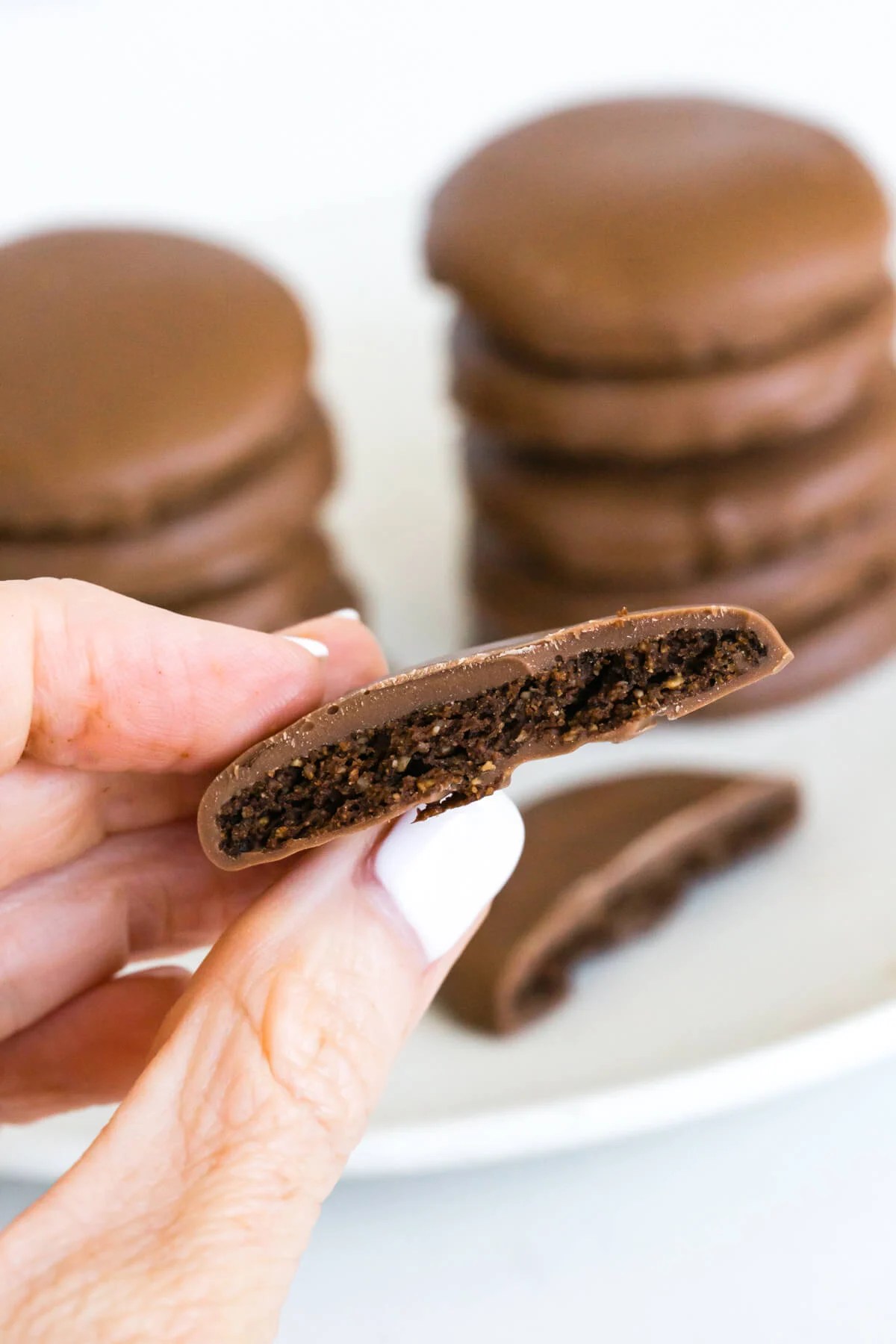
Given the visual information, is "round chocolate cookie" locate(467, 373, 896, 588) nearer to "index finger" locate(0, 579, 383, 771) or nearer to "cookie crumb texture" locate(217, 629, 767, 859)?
"index finger" locate(0, 579, 383, 771)

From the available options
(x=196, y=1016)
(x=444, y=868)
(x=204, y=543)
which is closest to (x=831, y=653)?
(x=204, y=543)

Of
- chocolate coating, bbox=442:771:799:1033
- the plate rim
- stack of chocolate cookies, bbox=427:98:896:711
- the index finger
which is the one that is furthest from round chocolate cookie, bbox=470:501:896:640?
the index finger

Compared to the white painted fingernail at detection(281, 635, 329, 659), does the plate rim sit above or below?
below

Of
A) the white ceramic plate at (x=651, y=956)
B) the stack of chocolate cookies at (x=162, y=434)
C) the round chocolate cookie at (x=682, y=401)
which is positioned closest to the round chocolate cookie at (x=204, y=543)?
the stack of chocolate cookies at (x=162, y=434)

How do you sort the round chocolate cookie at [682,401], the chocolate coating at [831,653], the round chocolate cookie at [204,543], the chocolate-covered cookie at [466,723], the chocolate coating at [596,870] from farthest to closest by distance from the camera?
1. the chocolate coating at [831,653]
2. the round chocolate cookie at [682,401]
3. the round chocolate cookie at [204,543]
4. the chocolate coating at [596,870]
5. the chocolate-covered cookie at [466,723]

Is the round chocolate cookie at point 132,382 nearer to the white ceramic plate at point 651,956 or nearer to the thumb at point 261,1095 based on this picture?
the white ceramic plate at point 651,956

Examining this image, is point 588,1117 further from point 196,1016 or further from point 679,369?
point 679,369
